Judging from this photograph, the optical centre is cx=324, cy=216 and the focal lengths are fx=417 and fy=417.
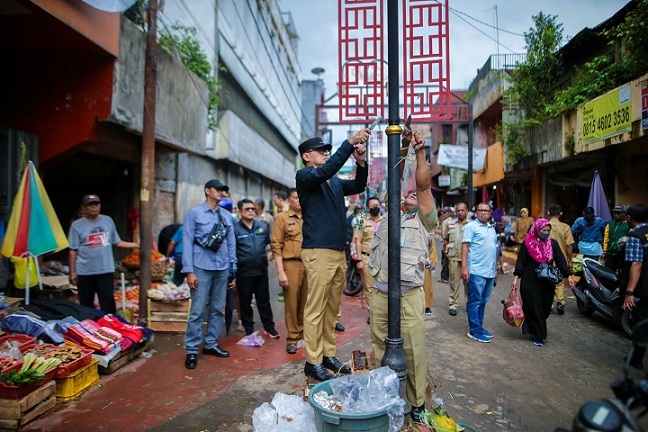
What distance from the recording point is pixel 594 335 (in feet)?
20.1

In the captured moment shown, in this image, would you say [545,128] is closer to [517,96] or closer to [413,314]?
[517,96]

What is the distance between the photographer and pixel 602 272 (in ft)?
21.1

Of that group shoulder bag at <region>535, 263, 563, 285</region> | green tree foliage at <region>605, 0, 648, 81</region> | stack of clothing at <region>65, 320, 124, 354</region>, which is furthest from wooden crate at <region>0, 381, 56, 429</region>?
green tree foliage at <region>605, 0, 648, 81</region>

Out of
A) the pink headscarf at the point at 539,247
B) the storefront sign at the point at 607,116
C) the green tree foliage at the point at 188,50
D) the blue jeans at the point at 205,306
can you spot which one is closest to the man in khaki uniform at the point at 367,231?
the pink headscarf at the point at 539,247

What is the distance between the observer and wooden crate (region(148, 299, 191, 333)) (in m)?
6.17

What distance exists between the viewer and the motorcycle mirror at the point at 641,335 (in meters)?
1.62

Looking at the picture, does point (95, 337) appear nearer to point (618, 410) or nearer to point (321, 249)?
point (321, 249)

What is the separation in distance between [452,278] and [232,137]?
10320 millimetres

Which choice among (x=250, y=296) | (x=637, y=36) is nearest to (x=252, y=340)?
(x=250, y=296)

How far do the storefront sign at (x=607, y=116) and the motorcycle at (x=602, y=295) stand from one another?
12.2 ft

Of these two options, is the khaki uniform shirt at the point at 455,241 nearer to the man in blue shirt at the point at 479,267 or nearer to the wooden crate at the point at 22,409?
the man in blue shirt at the point at 479,267

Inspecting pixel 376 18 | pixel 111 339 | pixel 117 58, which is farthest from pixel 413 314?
pixel 117 58

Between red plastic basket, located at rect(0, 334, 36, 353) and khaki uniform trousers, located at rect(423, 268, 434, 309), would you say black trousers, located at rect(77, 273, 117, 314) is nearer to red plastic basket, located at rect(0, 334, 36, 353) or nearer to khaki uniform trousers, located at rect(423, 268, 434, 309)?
red plastic basket, located at rect(0, 334, 36, 353)

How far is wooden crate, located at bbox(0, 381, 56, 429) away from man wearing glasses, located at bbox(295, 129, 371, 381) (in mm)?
2307
